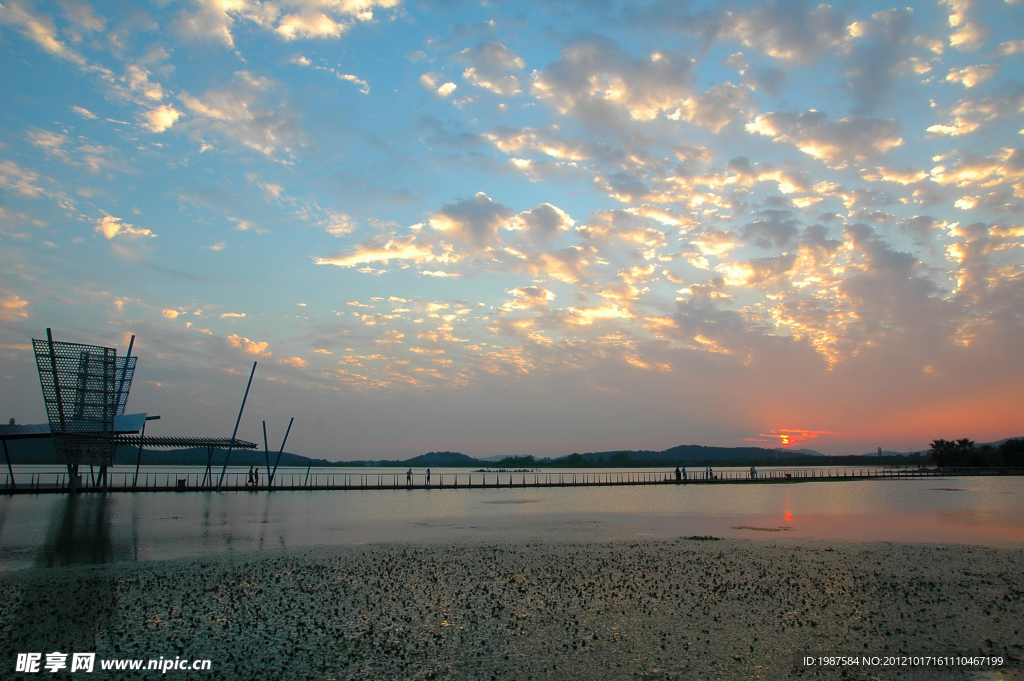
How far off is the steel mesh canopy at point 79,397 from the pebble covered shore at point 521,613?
28923 mm

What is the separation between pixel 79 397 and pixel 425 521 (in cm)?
2640

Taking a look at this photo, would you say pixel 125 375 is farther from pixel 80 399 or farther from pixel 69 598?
pixel 69 598

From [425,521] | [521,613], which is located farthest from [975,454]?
[521,613]

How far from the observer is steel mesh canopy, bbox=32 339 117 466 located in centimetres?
4031

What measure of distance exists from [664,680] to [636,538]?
647 inches

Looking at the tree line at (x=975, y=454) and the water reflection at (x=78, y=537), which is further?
the tree line at (x=975, y=454)

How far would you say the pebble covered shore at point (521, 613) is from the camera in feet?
33.4

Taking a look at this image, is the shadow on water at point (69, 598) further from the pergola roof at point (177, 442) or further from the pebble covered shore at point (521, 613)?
the pergola roof at point (177, 442)

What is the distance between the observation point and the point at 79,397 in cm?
4181

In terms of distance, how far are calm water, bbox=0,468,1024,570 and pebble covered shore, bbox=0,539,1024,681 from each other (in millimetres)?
5062

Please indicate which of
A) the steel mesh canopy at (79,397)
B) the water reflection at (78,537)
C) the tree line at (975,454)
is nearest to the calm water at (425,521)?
the water reflection at (78,537)

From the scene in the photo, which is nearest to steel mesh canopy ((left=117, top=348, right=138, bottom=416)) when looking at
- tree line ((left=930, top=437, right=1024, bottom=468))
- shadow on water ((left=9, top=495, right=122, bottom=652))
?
shadow on water ((left=9, top=495, right=122, bottom=652))

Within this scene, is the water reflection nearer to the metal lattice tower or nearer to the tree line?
the metal lattice tower

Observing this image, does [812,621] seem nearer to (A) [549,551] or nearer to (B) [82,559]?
(A) [549,551]
